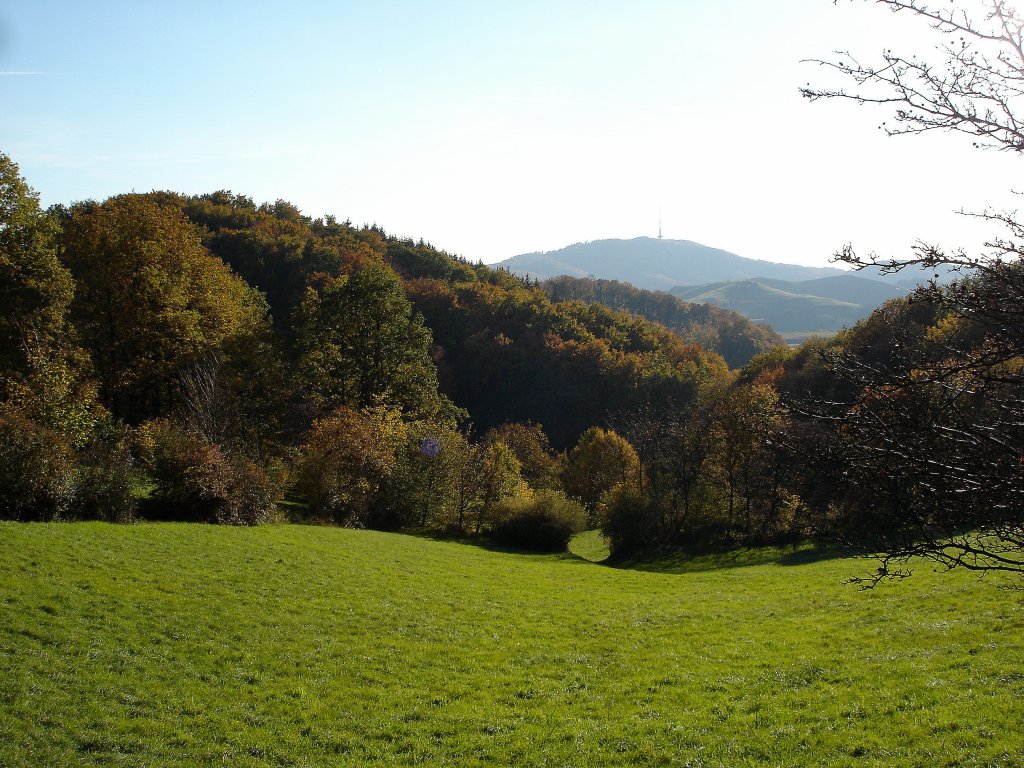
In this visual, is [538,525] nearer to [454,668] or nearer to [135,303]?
[454,668]

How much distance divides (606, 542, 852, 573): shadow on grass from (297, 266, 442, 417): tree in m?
19.4

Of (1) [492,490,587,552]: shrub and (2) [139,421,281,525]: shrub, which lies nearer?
(2) [139,421,281,525]: shrub

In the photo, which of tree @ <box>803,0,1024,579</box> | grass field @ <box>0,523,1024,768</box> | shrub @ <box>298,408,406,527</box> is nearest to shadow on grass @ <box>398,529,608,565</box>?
shrub @ <box>298,408,406,527</box>

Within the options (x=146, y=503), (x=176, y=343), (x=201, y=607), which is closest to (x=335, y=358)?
(x=176, y=343)

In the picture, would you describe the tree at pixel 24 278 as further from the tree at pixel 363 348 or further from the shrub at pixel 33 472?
the tree at pixel 363 348

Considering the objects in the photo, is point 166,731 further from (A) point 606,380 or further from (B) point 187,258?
(A) point 606,380

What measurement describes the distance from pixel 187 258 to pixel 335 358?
1123 centimetres

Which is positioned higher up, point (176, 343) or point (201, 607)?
point (176, 343)

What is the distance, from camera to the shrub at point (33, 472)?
21609 millimetres

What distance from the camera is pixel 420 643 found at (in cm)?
1614

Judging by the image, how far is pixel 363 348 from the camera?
46.3 metres

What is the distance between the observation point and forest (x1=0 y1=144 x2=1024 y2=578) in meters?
5.89

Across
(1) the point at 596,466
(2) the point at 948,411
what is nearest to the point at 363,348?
(1) the point at 596,466

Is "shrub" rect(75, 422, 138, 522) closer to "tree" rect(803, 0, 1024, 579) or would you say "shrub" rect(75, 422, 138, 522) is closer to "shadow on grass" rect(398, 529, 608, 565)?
"shadow on grass" rect(398, 529, 608, 565)
